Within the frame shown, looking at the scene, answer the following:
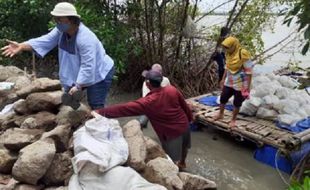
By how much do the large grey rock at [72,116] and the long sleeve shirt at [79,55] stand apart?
241mm

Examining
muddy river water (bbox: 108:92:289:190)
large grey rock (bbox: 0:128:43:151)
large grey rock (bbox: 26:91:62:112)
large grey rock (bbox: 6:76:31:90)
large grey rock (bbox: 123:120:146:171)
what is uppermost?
large grey rock (bbox: 26:91:62:112)

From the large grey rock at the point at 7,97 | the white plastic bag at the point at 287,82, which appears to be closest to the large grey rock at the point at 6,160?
the large grey rock at the point at 7,97

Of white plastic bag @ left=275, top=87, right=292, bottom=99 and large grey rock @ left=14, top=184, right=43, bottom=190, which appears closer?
large grey rock @ left=14, top=184, right=43, bottom=190

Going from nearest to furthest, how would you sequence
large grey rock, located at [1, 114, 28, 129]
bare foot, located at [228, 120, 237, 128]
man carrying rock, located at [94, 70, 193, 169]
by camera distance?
large grey rock, located at [1, 114, 28, 129]
man carrying rock, located at [94, 70, 193, 169]
bare foot, located at [228, 120, 237, 128]

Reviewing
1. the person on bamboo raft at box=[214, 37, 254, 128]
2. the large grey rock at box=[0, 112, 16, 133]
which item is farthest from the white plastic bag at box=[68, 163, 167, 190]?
the person on bamboo raft at box=[214, 37, 254, 128]

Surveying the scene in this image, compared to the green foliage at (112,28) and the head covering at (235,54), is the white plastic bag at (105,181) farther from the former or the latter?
the green foliage at (112,28)

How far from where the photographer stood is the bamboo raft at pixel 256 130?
4664mm

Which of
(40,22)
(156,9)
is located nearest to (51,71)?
(40,22)

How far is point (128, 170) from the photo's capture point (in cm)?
312

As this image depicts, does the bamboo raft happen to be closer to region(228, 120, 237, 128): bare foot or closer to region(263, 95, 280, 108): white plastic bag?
region(228, 120, 237, 128): bare foot

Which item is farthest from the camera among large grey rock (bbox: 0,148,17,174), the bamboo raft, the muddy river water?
the muddy river water

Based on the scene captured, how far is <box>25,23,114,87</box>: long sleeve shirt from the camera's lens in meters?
3.58

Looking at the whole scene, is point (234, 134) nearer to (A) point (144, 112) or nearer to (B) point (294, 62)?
(A) point (144, 112)

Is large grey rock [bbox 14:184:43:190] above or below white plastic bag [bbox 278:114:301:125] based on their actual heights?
above
